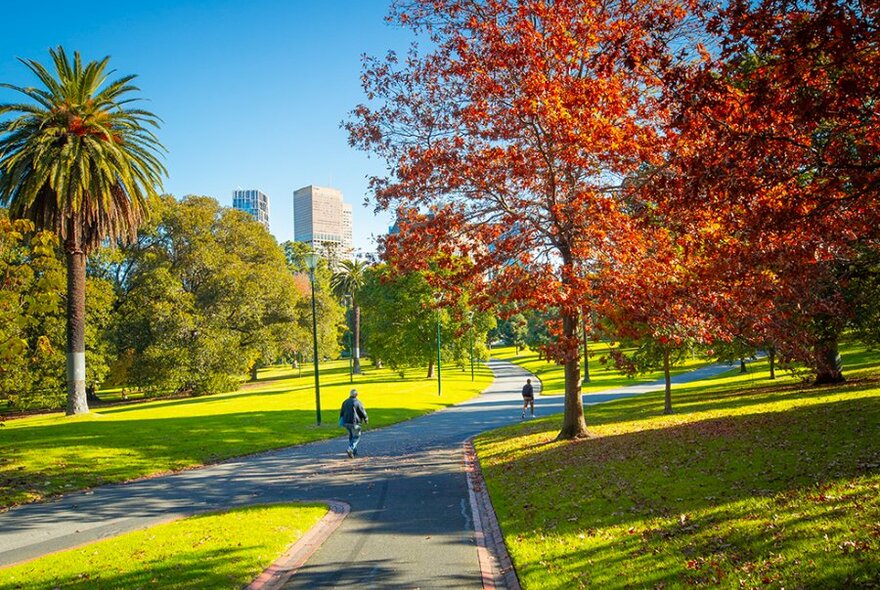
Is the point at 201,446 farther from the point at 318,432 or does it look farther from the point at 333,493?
the point at 333,493

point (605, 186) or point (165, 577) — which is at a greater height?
point (605, 186)

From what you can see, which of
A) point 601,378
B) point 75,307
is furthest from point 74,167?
point 601,378

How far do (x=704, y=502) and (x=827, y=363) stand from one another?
65.4 feet

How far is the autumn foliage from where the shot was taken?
8.45 meters

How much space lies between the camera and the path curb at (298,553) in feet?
23.7

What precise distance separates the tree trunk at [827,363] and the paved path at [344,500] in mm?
14445

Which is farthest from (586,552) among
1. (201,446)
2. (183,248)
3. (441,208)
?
(183,248)

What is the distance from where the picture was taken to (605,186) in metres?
15.1

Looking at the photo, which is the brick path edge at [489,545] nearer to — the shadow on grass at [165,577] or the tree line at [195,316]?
the shadow on grass at [165,577]

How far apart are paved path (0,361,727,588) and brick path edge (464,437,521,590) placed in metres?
0.15

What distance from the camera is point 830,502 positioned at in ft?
24.0

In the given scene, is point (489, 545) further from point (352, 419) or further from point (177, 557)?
point (352, 419)

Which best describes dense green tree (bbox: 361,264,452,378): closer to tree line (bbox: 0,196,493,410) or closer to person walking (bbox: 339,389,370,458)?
tree line (bbox: 0,196,493,410)

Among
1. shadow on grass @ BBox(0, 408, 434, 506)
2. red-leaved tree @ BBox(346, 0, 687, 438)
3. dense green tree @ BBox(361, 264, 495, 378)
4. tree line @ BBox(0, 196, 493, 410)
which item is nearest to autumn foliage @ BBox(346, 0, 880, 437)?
red-leaved tree @ BBox(346, 0, 687, 438)
